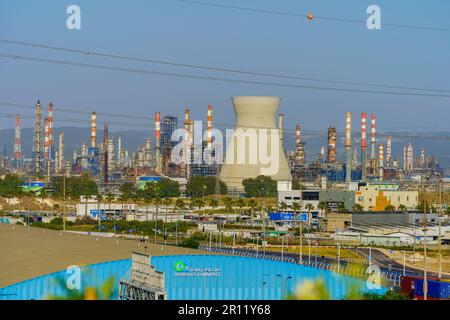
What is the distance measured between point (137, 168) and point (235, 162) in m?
23.1

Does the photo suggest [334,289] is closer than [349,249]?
Yes

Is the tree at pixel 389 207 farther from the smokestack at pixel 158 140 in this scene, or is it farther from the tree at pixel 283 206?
the smokestack at pixel 158 140

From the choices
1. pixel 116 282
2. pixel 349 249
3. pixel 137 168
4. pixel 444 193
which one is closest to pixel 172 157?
pixel 137 168

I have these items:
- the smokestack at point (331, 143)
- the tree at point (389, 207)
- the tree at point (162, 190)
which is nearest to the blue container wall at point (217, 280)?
the tree at point (389, 207)

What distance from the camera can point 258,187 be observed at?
65250 millimetres

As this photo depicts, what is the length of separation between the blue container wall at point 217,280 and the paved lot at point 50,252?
63 cm

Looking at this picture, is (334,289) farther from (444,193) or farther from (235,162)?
(444,193)

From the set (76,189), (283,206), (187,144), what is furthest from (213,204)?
(187,144)

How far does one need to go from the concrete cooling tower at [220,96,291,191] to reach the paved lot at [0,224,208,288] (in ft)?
136

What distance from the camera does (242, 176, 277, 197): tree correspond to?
6500cm

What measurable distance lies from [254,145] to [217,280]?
50.6 metres

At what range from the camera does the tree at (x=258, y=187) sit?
65.0m
